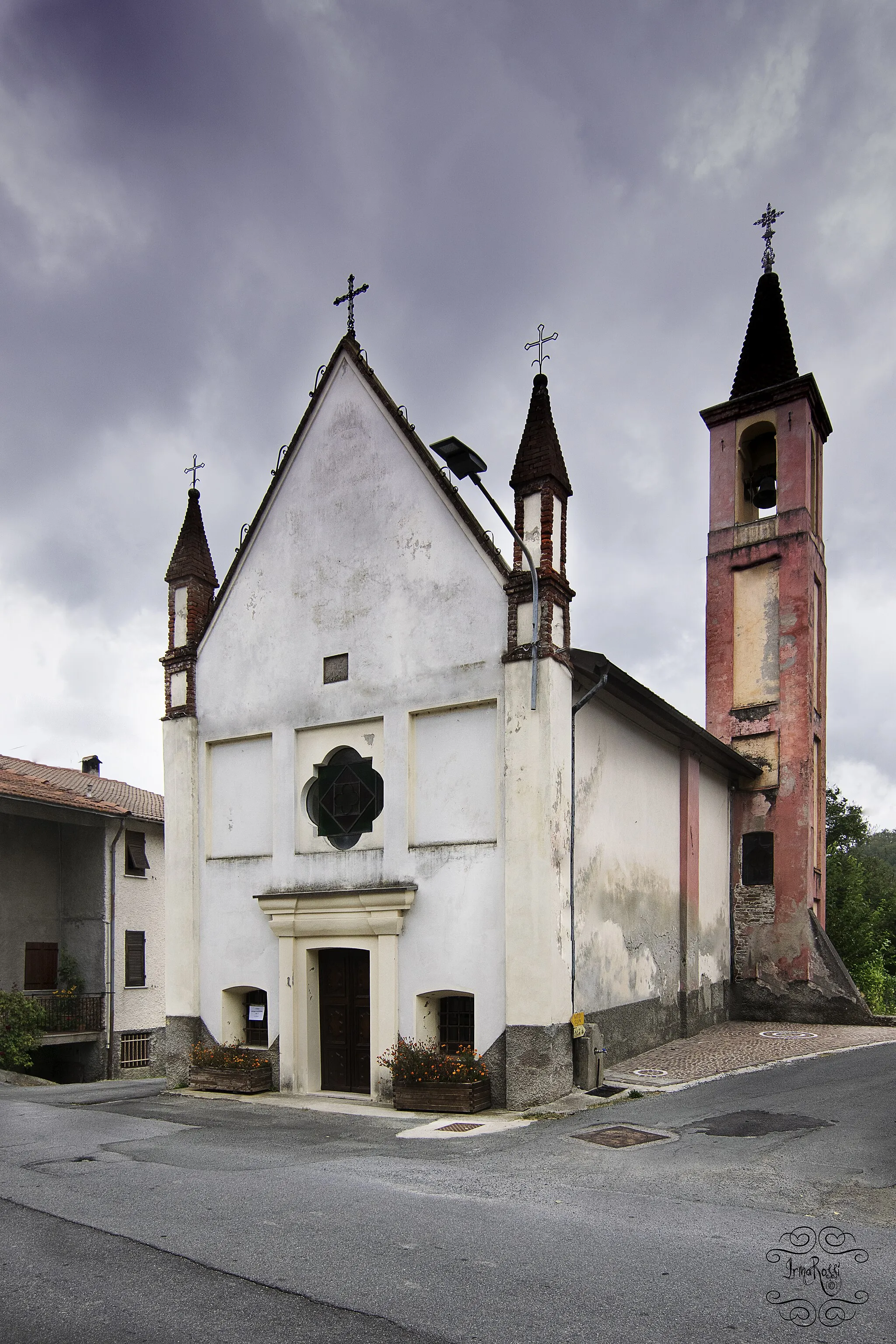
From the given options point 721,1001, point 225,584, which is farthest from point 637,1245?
point 721,1001

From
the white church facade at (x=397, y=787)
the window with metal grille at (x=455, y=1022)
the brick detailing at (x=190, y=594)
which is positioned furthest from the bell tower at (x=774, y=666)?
the brick detailing at (x=190, y=594)

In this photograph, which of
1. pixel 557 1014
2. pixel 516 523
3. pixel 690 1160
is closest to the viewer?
pixel 690 1160

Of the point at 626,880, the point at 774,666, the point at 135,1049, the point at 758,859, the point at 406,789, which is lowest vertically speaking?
the point at 135,1049

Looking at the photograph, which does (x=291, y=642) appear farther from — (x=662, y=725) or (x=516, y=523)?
(x=662, y=725)

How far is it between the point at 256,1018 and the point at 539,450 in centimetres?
1003

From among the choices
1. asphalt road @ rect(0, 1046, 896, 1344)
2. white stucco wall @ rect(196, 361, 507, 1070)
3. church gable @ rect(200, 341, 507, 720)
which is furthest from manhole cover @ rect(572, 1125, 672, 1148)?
church gable @ rect(200, 341, 507, 720)

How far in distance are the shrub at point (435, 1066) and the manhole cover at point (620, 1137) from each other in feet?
8.02

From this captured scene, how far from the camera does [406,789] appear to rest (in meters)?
15.2

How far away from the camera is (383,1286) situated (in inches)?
227

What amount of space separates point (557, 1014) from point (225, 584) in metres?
9.37

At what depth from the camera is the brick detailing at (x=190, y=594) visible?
18.2 meters

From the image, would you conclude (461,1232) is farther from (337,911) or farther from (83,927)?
(83,927)

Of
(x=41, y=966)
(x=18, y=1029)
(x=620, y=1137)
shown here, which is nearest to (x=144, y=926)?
(x=41, y=966)

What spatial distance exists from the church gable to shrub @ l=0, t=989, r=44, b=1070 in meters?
9.75
